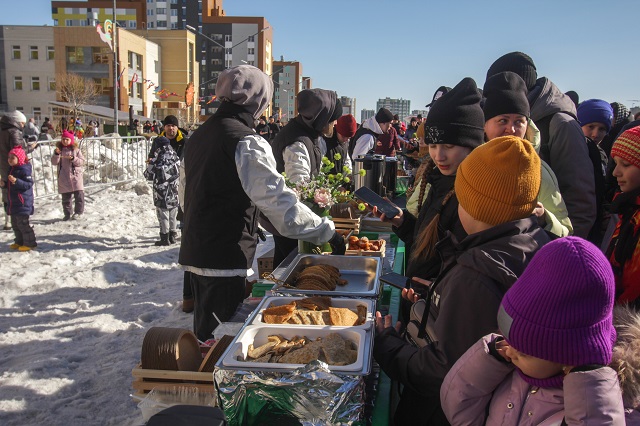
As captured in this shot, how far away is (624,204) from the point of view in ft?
8.45

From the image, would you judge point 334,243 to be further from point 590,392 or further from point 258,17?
point 258,17

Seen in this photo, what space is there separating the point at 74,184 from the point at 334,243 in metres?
8.35

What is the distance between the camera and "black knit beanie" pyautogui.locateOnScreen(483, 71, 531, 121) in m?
2.88

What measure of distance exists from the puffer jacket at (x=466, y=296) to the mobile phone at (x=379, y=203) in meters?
1.11

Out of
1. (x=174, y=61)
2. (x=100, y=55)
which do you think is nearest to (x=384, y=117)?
(x=100, y=55)

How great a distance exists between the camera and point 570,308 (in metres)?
1.28

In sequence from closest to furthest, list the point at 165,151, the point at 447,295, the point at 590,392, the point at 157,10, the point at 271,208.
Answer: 1. the point at 590,392
2. the point at 447,295
3. the point at 271,208
4. the point at 165,151
5. the point at 157,10

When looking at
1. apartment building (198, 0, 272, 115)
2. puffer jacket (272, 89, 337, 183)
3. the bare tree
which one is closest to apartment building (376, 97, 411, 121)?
apartment building (198, 0, 272, 115)

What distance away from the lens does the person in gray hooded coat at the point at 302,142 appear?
442cm

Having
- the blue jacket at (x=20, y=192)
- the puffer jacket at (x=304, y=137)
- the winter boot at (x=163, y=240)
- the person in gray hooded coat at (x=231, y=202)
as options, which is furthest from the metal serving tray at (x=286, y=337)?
the blue jacket at (x=20, y=192)

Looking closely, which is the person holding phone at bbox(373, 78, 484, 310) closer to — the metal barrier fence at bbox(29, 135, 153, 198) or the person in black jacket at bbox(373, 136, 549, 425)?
the person in black jacket at bbox(373, 136, 549, 425)

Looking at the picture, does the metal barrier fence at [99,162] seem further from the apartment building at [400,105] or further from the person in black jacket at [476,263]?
the apartment building at [400,105]

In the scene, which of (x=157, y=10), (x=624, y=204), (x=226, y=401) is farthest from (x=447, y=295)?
(x=157, y=10)

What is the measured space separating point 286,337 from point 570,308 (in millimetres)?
1225
